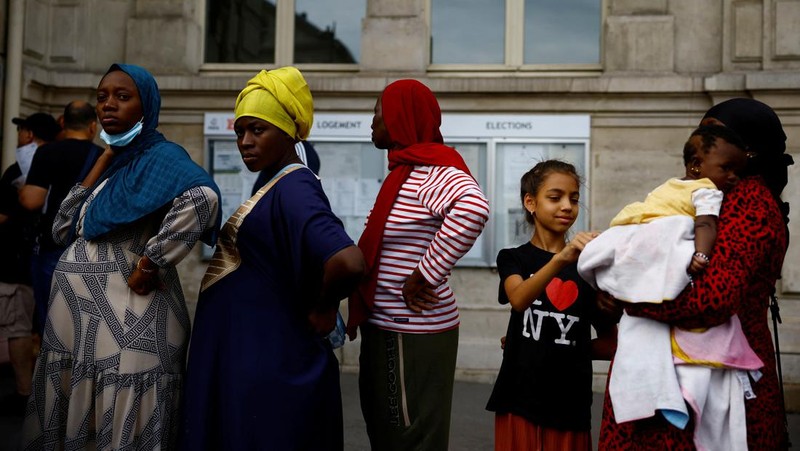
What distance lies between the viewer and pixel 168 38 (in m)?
7.89

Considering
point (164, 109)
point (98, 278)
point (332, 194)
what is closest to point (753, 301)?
point (98, 278)

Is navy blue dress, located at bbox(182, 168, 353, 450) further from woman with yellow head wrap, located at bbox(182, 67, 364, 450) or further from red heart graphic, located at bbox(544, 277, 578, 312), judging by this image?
red heart graphic, located at bbox(544, 277, 578, 312)

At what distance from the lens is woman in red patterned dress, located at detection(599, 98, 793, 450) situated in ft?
8.25

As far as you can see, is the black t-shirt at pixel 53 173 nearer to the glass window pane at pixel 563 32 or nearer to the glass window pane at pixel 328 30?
the glass window pane at pixel 328 30

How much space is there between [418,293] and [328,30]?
17.8 feet

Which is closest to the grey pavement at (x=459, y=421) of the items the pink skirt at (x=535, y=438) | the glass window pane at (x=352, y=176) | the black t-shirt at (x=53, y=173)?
the black t-shirt at (x=53, y=173)

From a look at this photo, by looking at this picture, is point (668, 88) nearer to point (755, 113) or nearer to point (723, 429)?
point (755, 113)

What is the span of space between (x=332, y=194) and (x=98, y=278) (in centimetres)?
456

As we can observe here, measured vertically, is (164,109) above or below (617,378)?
above

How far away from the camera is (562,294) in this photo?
129 inches

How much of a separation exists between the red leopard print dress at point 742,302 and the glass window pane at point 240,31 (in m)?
6.16

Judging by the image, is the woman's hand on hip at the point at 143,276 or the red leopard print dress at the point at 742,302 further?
the woman's hand on hip at the point at 143,276

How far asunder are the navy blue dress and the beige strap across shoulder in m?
0.02

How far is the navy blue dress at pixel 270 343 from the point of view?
9.17 ft
